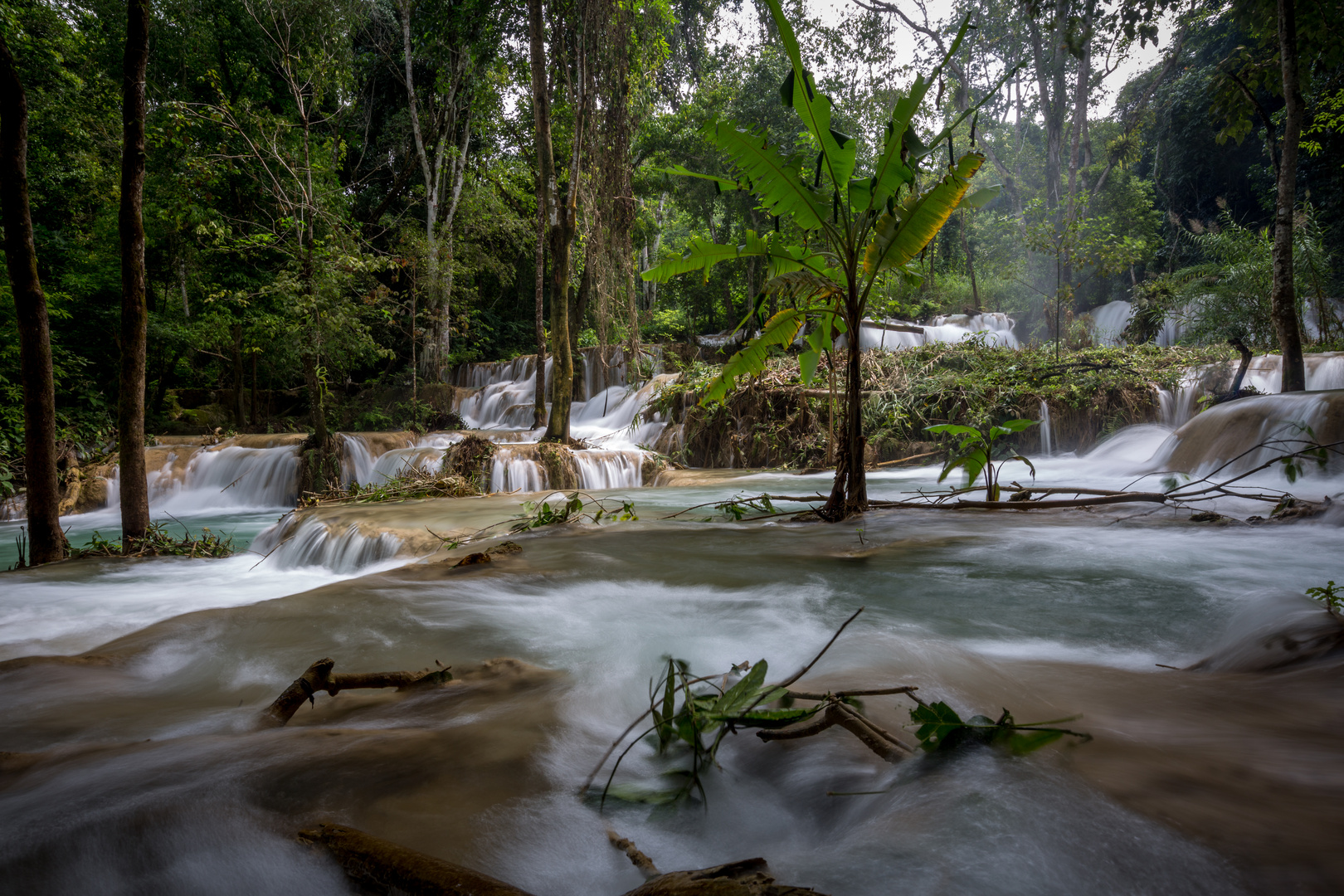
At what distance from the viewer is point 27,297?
4559mm

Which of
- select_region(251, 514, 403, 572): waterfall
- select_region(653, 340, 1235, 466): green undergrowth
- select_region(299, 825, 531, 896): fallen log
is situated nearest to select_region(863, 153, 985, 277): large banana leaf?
select_region(299, 825, 531, 896): fallen log

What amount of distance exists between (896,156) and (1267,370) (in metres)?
10.4

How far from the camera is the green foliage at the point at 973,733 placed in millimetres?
1226

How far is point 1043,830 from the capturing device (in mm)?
991

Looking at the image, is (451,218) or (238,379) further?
(451,218)

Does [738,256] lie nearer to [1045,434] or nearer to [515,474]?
[515,474]

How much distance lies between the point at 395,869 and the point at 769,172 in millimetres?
4333

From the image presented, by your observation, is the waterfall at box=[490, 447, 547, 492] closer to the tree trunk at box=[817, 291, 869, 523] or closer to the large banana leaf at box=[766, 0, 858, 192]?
the tree trunk at box=[817, 291, 869, 523]

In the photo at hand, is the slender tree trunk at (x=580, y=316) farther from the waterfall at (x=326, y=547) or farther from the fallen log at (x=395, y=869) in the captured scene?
the fallen log at (x=395, y=869)

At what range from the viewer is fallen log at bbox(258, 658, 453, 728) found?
164 cm

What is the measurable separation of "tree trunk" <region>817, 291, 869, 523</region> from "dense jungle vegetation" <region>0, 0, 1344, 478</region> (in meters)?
0.73

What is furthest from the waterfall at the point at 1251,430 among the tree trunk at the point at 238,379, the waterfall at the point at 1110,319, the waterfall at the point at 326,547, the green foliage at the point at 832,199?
the tree trunk at the point at 238,379

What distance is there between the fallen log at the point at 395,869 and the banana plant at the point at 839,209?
3.77 meters

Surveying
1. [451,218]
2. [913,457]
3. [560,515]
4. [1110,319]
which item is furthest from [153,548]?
[1110,319]
